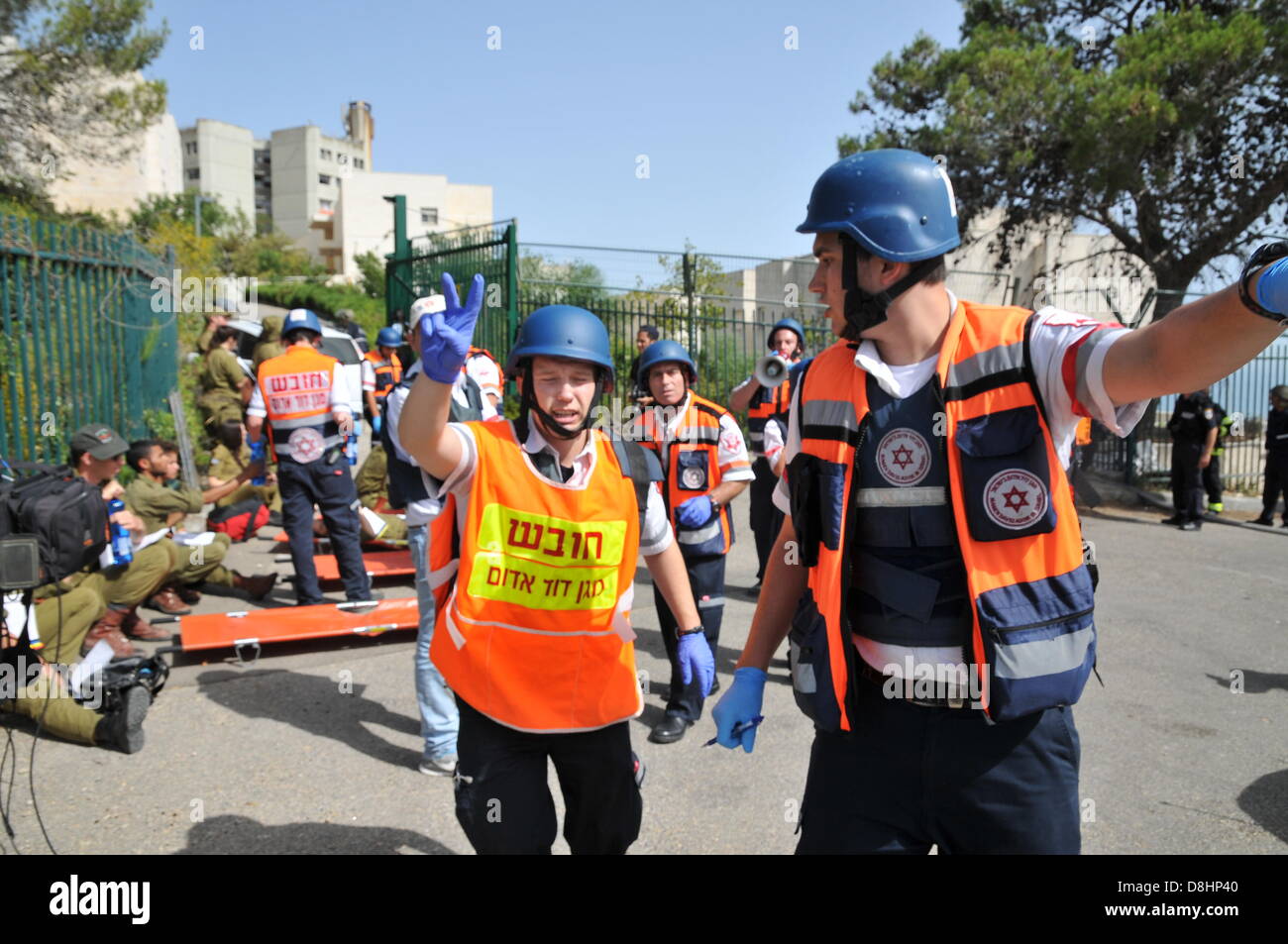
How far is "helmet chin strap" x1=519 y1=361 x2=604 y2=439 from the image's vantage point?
9.17 ft

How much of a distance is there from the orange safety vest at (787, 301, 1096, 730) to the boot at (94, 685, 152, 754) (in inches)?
151

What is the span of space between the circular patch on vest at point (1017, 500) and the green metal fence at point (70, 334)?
25.9ft

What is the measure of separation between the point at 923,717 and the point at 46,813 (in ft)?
12.4

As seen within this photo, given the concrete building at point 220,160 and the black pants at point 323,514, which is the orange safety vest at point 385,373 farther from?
the concrete building at point 220,160

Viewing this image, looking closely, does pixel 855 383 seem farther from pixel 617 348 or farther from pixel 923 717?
pixel 617 348

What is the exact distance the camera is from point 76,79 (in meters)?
16.5

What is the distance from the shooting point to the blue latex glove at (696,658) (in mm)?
3096

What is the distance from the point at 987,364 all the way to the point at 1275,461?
1175 cm

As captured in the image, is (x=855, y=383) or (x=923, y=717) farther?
(x=855, y=383)

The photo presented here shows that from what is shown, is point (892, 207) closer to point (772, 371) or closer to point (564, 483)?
point (564, 483)

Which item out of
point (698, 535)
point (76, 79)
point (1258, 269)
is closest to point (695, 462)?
point (698, 535)

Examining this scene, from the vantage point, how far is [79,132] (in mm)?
16438

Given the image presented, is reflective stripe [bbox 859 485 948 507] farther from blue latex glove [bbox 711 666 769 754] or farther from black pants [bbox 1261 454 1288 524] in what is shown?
black pants [bbox 1261 454 1288 524]

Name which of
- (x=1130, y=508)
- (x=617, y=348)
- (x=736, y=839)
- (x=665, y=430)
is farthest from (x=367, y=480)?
(x=1130, y=508)
